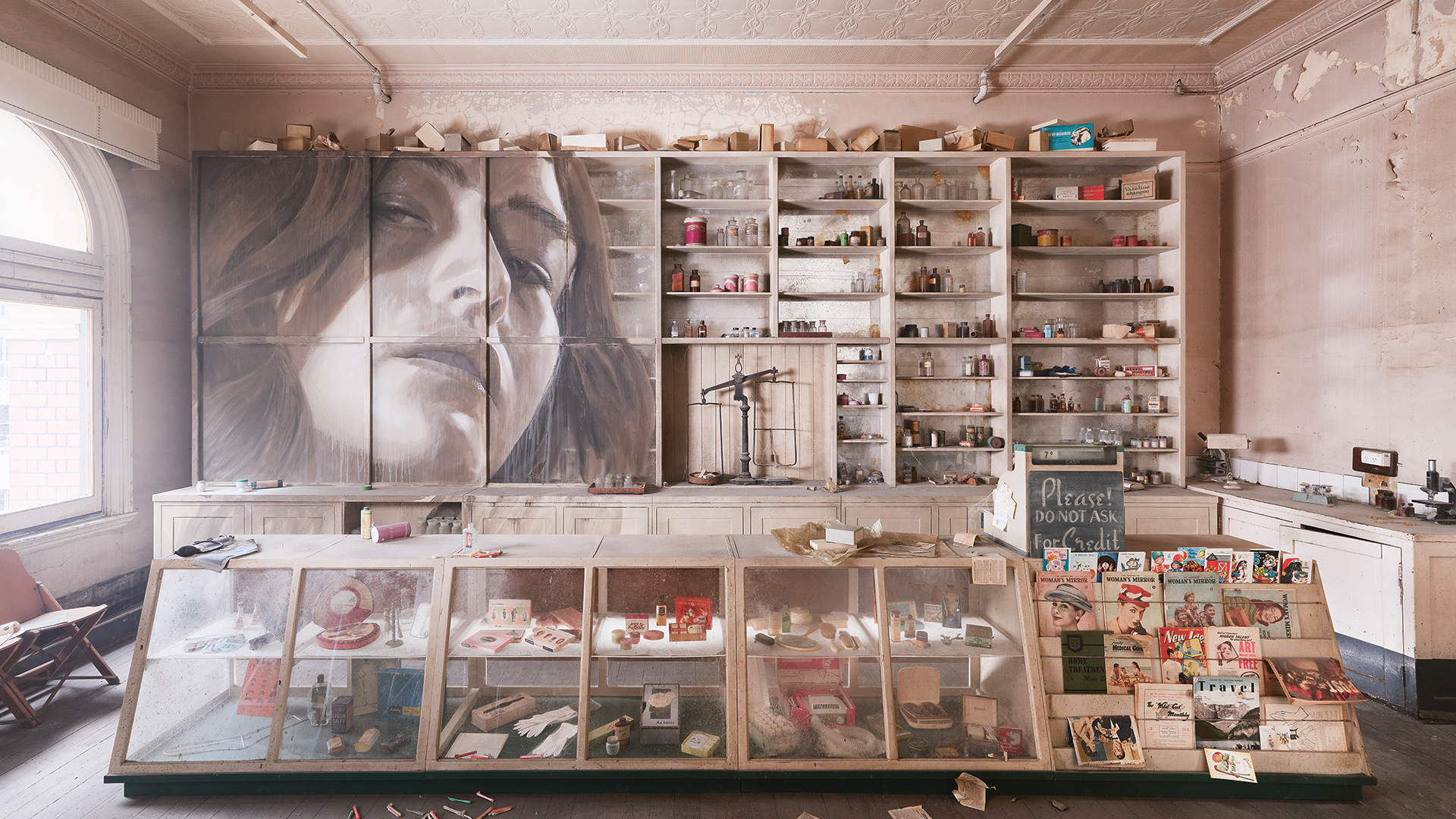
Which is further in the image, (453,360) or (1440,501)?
(453,360)

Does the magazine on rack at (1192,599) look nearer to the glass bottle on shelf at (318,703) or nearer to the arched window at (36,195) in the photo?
the glass bottle on shelf at (318,703)

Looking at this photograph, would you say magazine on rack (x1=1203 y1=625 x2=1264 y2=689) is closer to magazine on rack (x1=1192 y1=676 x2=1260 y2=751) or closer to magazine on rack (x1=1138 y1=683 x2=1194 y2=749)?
magazine on rack (x1=1192 y1=676 x2=1260 y2=751)

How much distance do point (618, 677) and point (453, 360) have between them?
114 inches

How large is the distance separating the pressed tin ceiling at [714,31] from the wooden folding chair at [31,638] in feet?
11.6

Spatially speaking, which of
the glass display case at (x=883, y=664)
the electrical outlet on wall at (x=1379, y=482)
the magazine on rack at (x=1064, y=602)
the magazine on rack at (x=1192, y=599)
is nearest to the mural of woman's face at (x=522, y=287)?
the glass display case at (x=883, y=664)

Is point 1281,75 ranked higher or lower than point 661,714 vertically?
higher

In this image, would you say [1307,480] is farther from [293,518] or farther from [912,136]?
[293,518]

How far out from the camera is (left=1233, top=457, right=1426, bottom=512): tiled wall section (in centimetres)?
353

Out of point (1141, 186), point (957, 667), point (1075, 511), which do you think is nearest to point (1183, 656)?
point (1075, 511)

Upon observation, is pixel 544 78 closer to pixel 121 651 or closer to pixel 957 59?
pixel 957 59

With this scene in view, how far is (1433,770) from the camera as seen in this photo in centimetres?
257

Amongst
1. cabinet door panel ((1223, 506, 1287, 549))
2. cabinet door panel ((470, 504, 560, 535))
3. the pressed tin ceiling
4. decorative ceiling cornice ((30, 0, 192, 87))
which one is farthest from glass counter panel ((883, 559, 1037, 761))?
decorative ceiling cornice ((30, 0, 192, 87))

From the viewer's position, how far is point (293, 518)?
162 inches

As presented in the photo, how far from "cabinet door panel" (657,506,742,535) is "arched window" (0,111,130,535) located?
3.67 metres
